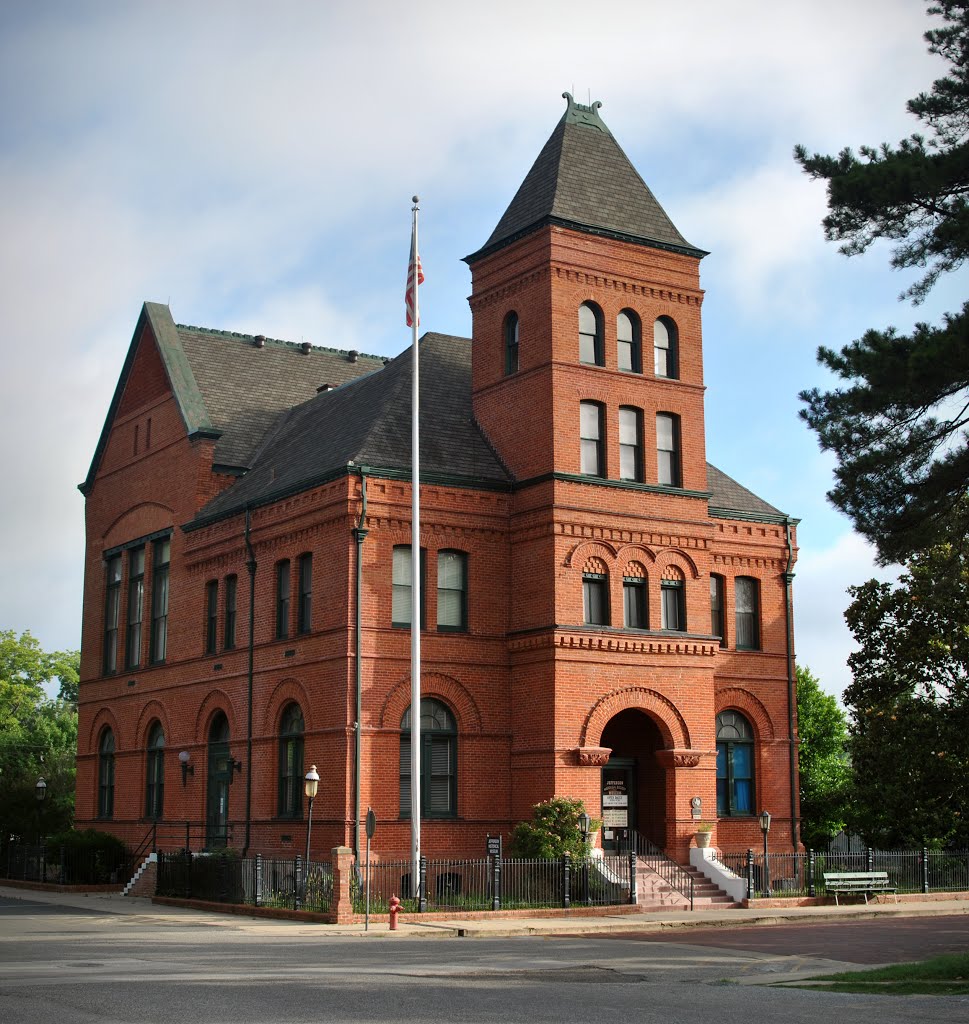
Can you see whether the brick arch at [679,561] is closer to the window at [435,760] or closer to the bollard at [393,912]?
the window at [435,760]

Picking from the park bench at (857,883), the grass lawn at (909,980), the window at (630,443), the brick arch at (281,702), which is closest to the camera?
the grass lawn at (909,980)

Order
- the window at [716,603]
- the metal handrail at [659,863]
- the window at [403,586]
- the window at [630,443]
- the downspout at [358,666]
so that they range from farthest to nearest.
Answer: the window at [716,603]
the window at [630,443]
the window at [403,586]
the metal handrail at [659,863]
the downspout at [358,666]

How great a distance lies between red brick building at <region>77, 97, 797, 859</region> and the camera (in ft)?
115

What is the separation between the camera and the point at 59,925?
29.6 metres

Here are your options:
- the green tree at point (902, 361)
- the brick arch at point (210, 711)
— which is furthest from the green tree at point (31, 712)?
the green tree at point (902, 361)

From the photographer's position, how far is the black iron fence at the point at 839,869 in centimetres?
3700

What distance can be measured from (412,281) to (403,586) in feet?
24.2

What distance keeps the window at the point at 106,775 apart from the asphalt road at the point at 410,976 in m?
16.7

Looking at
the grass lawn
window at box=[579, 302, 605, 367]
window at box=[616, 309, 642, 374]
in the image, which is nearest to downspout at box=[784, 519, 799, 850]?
window at box=[616, 309, 642, 374]

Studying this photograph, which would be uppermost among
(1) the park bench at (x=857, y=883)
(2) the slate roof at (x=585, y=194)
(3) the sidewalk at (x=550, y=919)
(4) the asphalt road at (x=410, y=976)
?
(2) the slate roof at (x=585, y=194)

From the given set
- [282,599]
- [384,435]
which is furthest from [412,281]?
[282,599]

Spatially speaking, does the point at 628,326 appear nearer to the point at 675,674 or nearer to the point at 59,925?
the point at 675,674

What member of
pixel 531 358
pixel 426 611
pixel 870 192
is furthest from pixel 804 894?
pixel 870 192

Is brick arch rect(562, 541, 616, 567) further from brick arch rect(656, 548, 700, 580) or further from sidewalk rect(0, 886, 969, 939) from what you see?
sidewalk rect(0, 886, 969, 939)
